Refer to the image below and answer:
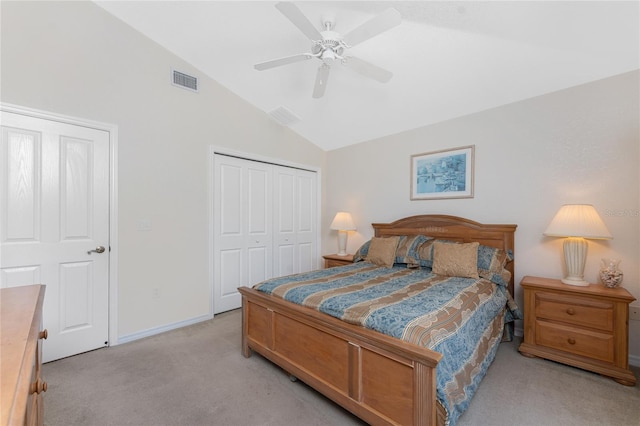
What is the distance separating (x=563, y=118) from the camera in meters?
2.79

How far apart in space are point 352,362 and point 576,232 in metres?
2.20

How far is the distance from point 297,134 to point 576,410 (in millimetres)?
4210

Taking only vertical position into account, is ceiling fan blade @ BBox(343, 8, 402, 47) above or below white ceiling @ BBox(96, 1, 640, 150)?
below

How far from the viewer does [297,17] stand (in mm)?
1894

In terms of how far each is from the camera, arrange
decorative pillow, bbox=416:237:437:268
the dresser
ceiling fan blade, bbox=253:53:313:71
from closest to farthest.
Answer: the dresser
ceiling fan blade, bbox=253:53:313:71
decorative pillow, bbox=416:237:437:268

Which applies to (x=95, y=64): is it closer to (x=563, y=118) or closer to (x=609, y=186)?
(x=563, y=118)

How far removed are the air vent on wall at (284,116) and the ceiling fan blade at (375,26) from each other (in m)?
1.93

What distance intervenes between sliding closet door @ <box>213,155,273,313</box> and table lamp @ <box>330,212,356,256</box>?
1.00 metres

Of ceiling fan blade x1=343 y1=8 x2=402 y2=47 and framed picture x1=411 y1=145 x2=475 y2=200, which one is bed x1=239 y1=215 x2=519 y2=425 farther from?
ceiling fan blade x1=343 y1=8 x2=402 y2=47

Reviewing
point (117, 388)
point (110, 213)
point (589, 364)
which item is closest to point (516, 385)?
point (589, 364)

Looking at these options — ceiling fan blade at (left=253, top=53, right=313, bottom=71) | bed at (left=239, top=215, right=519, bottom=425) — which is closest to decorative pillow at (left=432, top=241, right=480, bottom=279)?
bed at (left=239, top=215, right=519, bottom=425)

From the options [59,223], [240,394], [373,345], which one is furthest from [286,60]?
[240,394]

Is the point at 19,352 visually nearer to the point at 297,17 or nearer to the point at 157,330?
the point at 297,17

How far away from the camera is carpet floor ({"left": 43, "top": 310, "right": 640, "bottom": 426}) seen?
70.2 inches
